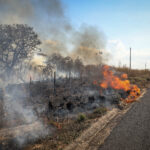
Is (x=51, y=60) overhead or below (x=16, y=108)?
overhead

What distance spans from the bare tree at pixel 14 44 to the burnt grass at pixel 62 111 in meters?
2.73

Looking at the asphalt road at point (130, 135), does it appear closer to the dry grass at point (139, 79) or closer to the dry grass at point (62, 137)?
the dry grass at point (62, 137)

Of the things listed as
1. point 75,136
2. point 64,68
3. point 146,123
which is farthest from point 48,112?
point 64,68

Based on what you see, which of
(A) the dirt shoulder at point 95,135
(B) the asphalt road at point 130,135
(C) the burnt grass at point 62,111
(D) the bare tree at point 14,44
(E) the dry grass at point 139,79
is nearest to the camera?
(B) the asphalt road at point 130,135

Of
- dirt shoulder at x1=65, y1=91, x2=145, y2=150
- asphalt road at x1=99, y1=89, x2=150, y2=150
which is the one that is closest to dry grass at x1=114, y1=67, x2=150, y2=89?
asphalt road at x1=99, y1=89, x2=150, y2=150

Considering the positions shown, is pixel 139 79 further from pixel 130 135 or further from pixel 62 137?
pixel 62 137

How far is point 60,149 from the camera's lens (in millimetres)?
6812

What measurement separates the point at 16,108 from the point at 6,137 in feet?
15.0

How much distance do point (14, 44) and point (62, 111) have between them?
7775mm

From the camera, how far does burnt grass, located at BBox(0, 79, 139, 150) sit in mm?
7570

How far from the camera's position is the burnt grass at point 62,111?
Answer: 757 cm

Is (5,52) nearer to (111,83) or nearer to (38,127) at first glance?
(38,127)

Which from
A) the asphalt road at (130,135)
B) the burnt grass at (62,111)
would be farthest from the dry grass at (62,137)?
the asphalt road at (130,135)

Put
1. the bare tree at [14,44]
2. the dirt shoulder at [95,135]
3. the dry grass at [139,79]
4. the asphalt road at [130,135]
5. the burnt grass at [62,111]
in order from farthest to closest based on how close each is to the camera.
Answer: the dry grass at [139,79]
the bare tree at [14,44]
the burnt grass at [62,111]
the dirt shoulder at [95,135]
the asphalt road at [130,135]
